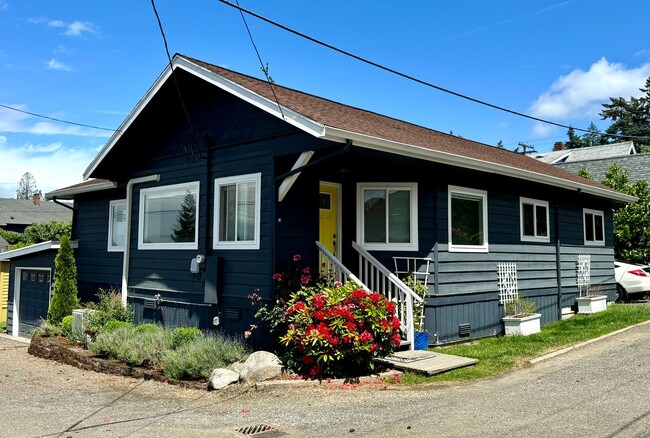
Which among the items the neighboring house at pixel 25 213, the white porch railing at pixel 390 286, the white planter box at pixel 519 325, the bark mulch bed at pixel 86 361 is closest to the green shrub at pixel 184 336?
the bark mulch bed at pixel 86 361

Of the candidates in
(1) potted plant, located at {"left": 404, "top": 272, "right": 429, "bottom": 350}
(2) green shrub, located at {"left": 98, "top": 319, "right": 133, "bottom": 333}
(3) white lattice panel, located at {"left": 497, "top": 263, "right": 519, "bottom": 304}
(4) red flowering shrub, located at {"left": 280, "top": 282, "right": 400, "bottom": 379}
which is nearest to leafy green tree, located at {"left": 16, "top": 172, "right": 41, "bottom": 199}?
(2) green shrub, located at {"left": 98, "top": 319, "right": 133, "bottom": 333}

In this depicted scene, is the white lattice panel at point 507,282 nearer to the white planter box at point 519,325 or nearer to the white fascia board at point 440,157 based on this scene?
the white planter box at point 519,325

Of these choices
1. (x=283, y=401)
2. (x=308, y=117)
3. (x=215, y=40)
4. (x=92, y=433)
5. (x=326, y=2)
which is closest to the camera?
(x=92, y=433)

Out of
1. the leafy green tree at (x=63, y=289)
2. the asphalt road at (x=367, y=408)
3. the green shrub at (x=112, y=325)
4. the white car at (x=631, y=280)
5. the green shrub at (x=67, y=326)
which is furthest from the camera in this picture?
the white car at (x=631, y=280)

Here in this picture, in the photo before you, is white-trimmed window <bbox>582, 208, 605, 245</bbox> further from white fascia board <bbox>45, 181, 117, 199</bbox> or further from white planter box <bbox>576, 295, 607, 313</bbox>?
white fascia board <bbox>45, 181, 117, 199</bbox>

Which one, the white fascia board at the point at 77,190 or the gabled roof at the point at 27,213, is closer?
the white fascia board at the point at 77,190

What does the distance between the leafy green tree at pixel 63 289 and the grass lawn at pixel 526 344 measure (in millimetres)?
7765

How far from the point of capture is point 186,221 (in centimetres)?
1020

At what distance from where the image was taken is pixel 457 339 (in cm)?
973

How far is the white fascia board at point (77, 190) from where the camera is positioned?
487 inches

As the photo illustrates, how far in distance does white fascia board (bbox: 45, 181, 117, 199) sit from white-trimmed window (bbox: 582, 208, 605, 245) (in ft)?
39.1

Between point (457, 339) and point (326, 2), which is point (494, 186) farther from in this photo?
point (326, 2)

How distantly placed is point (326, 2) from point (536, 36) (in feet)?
23.1

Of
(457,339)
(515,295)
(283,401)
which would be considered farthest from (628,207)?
(283,401)
